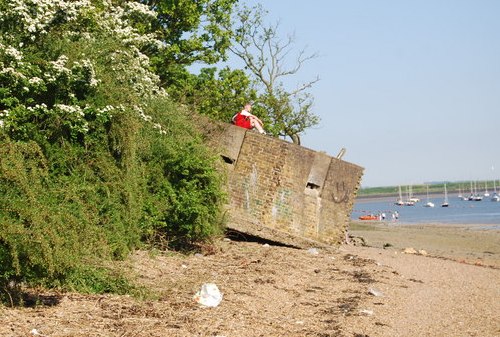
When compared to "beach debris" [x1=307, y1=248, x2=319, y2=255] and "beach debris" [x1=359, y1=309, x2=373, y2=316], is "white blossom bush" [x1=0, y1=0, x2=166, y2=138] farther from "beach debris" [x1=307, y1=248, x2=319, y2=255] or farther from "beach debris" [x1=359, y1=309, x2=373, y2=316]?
"beach debris" [x1=307, y1=248, x2=319, y2=255]

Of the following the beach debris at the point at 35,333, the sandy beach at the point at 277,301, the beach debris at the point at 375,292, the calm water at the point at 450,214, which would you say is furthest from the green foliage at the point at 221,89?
the calm water at the point at 450,214

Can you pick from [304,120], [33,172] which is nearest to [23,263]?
[33,172]

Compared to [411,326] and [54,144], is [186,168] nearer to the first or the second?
[54,144]

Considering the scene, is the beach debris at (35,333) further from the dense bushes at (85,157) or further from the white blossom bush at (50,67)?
the white blossom bush at (50,67)

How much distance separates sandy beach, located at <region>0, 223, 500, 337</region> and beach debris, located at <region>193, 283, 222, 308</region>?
0.10 m

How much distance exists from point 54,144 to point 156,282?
254cm

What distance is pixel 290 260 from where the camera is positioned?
50.6 ft

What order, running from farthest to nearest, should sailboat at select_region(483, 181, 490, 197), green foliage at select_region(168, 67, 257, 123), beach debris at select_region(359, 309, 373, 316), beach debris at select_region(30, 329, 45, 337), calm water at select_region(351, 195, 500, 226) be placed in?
1. sailboat at select_region(483, 181, 490, 197)
2. calm water at select_region(351, 195, 500, 226)
3. green foliage at select_region(168, 67, 257, 123)
4. beach debris at select_region(359, 309, 373, 316)
5. beach debris at select_region(30, 329, 45, 337)

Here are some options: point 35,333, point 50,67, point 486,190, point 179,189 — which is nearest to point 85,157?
point 50,67

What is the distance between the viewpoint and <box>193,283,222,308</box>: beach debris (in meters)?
10.4

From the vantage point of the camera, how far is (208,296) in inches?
414

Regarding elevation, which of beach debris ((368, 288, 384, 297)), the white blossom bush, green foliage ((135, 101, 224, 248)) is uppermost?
the white blossom bush

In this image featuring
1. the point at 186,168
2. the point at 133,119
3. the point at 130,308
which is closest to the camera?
the point at 130,308

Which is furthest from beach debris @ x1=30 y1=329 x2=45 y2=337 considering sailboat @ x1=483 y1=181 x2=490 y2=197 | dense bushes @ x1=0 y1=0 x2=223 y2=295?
sailboat @ x1=483 y1=181 x2=490 y2=197
